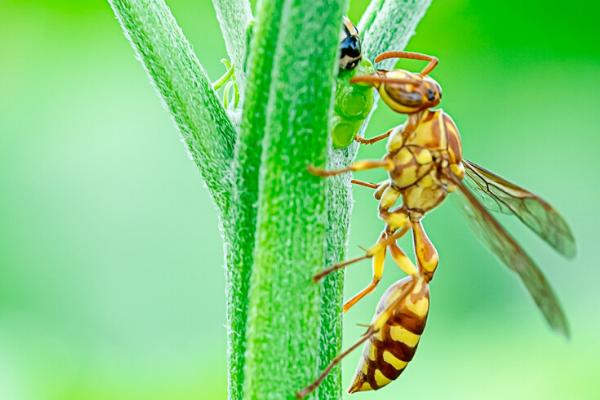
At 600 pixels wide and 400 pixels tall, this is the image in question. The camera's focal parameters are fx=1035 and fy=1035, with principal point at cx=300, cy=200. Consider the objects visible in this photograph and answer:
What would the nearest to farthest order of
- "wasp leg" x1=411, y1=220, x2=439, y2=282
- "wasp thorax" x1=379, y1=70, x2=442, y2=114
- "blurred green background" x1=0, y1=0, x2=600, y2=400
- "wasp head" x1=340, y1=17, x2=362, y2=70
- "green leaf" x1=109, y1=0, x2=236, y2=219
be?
"green leaf" x1=109, y1=0, x2=236, y2=219 → "wasp head" x1=340, y1=17, x2=362, y2=70 → "wasp thorax" x1=379, y1=70, x2=442, y2=114 → "wasp leg" x1=411, y1=220, x2=439, y2=282 → "blurred green background" x1=0, y1=0, x2=600, y2=400

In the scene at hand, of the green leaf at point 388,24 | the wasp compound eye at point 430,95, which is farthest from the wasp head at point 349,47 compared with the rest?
the wasp compound eye at point 430,95

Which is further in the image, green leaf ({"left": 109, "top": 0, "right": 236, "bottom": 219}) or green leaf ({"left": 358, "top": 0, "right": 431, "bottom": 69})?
green leaf ({"left": 358, "top": 0, "right": 431, "bottom": 69})

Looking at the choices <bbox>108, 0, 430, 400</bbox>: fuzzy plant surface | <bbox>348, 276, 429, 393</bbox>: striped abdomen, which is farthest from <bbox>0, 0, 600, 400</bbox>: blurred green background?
<bbox>108, 0, 430, 400</bbox>: fuzzy plant surface

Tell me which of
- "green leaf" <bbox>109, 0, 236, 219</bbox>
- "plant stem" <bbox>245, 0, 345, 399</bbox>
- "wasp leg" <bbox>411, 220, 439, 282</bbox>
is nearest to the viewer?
"plant stem" <bbox>245, 0, 345, 399</bbox>

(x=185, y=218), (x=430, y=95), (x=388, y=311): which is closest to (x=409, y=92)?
(x=430, y=95)

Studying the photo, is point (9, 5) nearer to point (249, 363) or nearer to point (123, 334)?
point (123, 334)

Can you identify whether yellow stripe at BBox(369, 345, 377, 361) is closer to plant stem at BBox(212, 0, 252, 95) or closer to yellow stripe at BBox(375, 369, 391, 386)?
yellow stripe at BBox(375, 369, 391, 386)

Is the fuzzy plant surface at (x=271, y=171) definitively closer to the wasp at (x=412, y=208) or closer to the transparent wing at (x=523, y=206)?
the wasp at (x=412, y=208)

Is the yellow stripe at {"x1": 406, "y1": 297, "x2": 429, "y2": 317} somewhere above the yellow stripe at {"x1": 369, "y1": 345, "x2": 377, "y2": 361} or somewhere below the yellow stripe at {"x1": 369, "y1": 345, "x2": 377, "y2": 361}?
above
